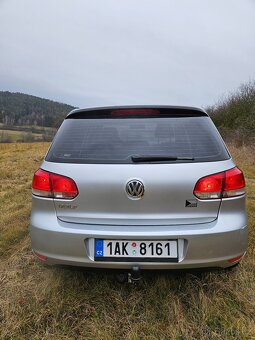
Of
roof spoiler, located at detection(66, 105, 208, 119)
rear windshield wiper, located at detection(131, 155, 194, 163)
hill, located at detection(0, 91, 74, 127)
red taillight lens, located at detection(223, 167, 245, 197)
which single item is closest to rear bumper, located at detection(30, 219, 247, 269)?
red taillight lens, located at detection(223, 167, 245, 197)

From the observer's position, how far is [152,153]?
2.31 meters

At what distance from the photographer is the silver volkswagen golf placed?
7.10 feet

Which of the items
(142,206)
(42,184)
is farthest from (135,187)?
(42,184)

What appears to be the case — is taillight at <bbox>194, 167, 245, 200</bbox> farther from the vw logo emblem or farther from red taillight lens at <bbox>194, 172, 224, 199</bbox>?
the vw logo emblem

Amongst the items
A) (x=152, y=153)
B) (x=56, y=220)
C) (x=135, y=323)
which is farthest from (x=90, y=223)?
(x=135, y=323)

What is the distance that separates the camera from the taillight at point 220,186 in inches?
86.4

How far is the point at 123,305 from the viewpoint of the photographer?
253 centimetres

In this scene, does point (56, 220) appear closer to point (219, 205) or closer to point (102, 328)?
point (102, 328)

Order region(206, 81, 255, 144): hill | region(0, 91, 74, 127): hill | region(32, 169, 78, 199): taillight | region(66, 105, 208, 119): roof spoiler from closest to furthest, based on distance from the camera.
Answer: region(32, 169, 78, 199): taillight < region(66, 105, 208, 119): roof spoiler < region(206, 81, 255, 144): hill < region(0, 91, 74, 127): hill

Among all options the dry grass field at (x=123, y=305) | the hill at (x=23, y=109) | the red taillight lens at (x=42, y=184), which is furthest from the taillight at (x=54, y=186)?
the hill at (x=23, y=109)

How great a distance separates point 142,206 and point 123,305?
90cm

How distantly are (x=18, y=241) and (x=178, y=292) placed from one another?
2175 mm

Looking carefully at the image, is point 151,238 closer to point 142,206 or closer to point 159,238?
point 159,238

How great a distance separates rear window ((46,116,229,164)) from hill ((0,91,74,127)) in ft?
135
